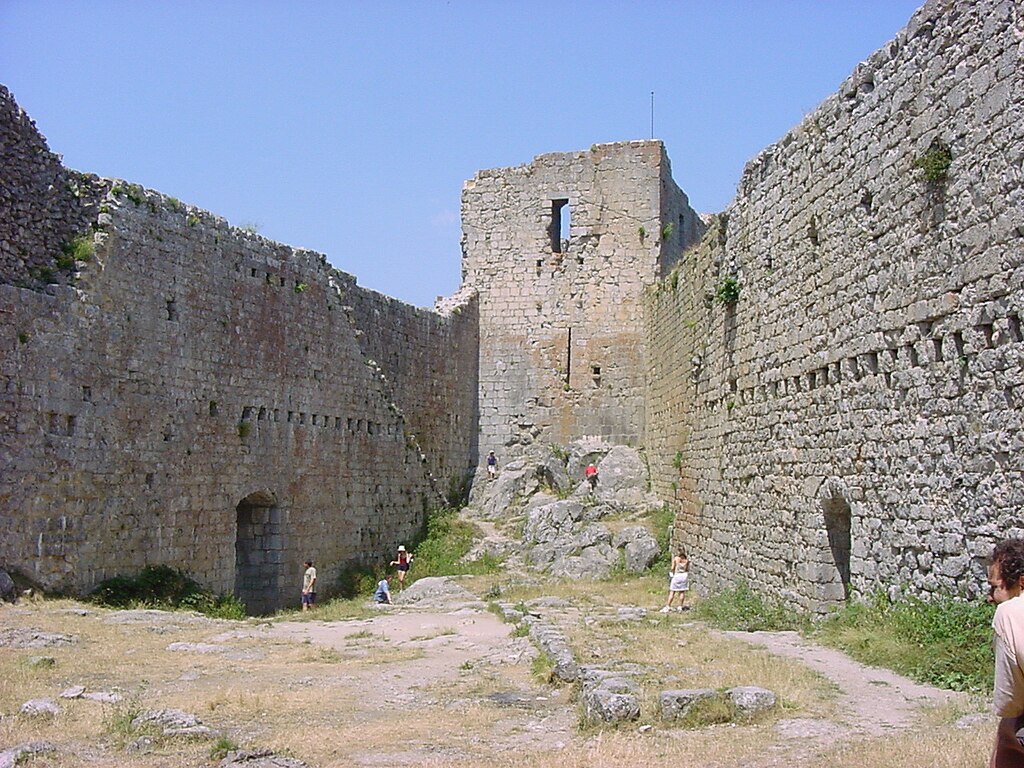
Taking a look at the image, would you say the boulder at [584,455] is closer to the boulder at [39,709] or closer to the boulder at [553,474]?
the boulder at [553,474]

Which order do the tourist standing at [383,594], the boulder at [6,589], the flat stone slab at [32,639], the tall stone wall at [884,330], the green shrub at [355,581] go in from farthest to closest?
the green shrub at [355,581], the tourist standing at [383,594], the boulder at [6,589], the flat stone slab at [32,639], the tall stone wall at [884,330]

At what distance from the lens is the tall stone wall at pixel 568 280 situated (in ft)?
85.9

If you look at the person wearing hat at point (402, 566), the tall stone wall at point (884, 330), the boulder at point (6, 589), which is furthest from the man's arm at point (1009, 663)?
the person wearing hat at point (402, 566)

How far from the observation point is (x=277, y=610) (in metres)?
19.6

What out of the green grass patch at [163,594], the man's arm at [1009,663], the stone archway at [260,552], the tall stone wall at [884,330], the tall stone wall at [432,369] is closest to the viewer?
the man's arm at [1009,663]

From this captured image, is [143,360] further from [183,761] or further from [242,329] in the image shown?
[183,761]

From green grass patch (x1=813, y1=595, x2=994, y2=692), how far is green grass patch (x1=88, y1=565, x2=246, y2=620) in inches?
379

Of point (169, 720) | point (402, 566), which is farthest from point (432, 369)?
point (169, 720)

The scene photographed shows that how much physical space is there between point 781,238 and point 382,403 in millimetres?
11830

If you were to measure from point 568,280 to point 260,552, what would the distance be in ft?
34.3

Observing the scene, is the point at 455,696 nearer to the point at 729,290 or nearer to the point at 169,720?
the point at 169,720

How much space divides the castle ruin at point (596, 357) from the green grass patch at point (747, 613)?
27 cm

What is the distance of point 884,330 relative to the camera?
1073cm

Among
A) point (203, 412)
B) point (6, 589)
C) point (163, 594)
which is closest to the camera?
point (6, 589)
